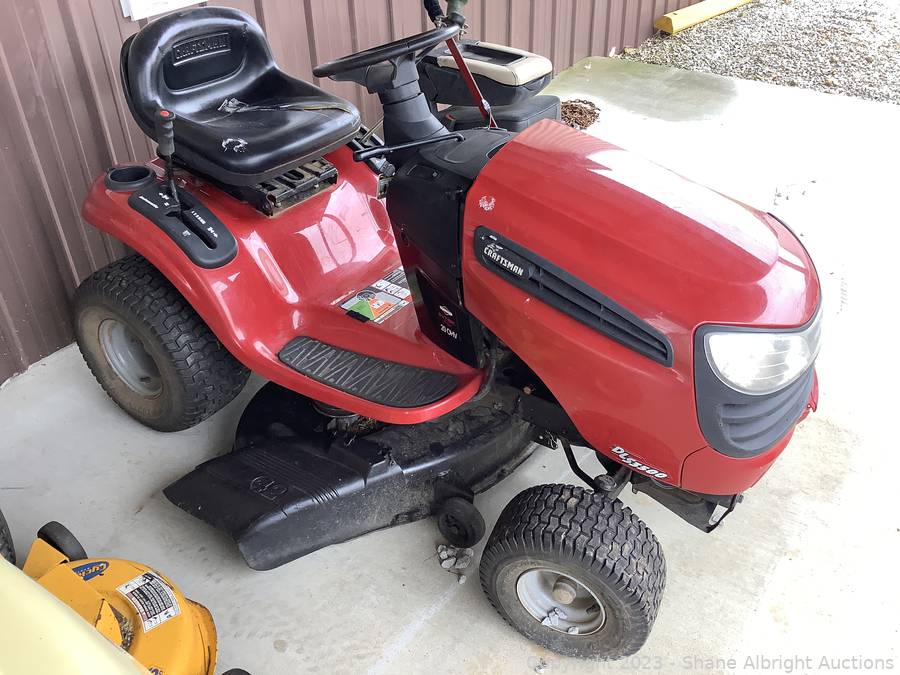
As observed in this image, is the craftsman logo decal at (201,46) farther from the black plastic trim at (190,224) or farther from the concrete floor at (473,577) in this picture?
the concrete floor at (473,577)

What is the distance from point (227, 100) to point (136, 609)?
1393 mm

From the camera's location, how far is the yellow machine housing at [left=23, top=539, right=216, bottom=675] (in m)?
1.39

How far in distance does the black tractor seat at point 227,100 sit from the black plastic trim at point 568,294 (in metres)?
0.65

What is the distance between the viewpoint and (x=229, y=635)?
5.82ft

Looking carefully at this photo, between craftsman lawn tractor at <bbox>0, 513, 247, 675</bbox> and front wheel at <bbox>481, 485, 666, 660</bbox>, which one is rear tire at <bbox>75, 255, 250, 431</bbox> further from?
front wheel at <bbox>481, 485, 666, 660</bbox>

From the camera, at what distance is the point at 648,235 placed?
1408mm

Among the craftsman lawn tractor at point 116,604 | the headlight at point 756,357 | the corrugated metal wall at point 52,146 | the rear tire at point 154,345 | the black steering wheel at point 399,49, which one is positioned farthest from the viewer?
the corrugated metal wall at point 52,146

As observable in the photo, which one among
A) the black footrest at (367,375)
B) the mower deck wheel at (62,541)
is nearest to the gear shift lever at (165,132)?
the black footrest at (367,375)

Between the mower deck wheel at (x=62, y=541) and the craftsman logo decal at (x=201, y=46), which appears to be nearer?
the mower deck wheel at (x=62, y=541)

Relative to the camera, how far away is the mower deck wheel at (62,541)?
5.69ft

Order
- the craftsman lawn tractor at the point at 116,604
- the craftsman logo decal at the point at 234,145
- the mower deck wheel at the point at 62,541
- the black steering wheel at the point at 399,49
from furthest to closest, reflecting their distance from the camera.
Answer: the craftsman logo decal at the point at 234,145
the mower deck wheel at the point at 62,541
the black steering wheel at the point at 399,49
the craftsman lawn tractor at the point at 116,604

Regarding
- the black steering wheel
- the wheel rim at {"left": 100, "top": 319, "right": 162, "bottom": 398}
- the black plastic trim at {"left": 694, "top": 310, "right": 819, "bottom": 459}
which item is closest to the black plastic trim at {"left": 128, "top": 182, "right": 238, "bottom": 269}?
the wheel rim at {"left": 100, "top": 319, "right": 162, "bottom": 398}

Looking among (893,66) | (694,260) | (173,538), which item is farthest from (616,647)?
(893,66)

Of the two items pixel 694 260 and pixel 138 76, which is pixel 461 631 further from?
pixel 138 76
